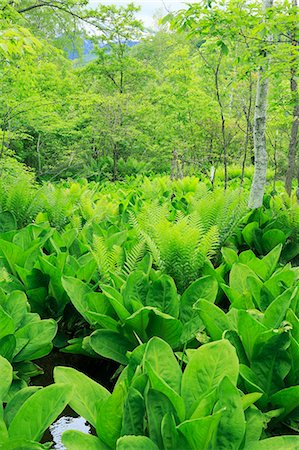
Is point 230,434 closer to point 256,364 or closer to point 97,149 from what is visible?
point 256,364

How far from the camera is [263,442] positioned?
1.36 metres

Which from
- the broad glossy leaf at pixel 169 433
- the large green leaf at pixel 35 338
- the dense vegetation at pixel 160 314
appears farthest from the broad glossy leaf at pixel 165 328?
the broad glossy leaf at pixel 169 433

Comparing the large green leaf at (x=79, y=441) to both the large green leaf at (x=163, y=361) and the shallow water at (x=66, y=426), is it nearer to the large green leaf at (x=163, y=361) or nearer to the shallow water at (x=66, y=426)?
the large green leaf at (x=163, y=361)

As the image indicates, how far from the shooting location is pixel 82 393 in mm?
1529

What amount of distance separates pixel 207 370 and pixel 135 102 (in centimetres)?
1527

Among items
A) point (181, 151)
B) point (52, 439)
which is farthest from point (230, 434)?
point (181, 151)

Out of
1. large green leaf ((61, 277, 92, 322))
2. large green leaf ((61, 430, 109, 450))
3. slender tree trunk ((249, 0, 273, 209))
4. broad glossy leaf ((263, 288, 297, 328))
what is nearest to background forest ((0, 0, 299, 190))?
slender tree trunk ((249, 0, 273, 209))

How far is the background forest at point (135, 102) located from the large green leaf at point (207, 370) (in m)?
2.97

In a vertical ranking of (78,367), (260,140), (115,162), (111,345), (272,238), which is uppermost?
(260,140)

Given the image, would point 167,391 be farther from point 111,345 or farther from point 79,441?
point 111,345

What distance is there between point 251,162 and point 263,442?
15.6m

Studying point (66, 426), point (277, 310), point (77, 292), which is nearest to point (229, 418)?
point (277, 310)

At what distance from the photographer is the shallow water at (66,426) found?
1885 mm

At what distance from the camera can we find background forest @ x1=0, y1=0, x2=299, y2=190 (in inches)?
210
